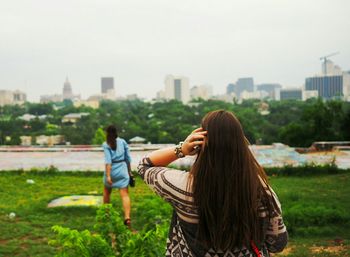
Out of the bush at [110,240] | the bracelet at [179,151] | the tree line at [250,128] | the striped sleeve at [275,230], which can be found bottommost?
the tree line at [250,128]

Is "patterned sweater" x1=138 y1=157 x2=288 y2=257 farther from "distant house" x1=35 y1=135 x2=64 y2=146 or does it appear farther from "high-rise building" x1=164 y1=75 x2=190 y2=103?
"high-rise building" x1=164 y1=75 x2=190 y2=103

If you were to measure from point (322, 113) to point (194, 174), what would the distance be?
25.8 metres

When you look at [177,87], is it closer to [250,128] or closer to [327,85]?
[327,85]

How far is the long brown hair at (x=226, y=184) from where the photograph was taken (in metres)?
1.74

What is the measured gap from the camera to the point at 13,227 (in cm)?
595

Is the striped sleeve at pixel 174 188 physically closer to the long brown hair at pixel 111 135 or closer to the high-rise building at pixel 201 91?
the long brown hair at pixel 111 135

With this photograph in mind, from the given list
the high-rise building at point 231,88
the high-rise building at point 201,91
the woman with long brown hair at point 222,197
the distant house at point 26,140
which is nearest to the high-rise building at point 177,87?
the high-rise building at point 201,91

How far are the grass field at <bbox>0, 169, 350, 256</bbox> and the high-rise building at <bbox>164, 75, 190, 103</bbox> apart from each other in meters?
133

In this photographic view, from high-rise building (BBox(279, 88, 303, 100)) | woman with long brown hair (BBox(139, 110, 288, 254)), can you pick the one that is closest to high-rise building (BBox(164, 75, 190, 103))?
high-rise building (BBox(279, 88, 303, 100))

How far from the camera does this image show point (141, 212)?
5.27 metres

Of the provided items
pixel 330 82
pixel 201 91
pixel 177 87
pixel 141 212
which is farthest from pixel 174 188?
pixel 201 91

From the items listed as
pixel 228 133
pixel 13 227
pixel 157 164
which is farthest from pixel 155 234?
pixel 13 227

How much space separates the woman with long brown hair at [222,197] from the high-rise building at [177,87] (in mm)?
140462

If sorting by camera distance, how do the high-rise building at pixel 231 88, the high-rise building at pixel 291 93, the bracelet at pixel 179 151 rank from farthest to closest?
the high-rise building at pixel 231 88
the high-rise building at pixel 291 93
the bracelet at pixel 179 151
